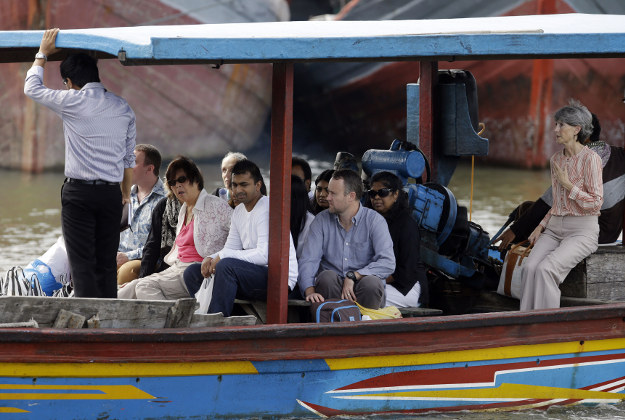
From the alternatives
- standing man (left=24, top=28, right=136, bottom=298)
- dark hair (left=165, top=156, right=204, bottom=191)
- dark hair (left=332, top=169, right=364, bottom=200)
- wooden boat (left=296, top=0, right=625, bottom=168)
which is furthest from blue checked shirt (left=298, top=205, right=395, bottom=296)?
wooden boat (left=296, top=0, right=625, bottom=168)

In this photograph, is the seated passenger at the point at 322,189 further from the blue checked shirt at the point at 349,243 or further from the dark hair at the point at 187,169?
the dark hair at the point at 187,169

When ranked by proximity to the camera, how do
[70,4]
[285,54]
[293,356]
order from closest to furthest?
[285,54] → [293,356] → [70,4]

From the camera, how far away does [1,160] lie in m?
17.6

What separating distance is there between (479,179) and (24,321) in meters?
13.5

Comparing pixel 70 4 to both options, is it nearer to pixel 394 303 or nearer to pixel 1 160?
pixel 1 160

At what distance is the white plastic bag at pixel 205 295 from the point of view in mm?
5164

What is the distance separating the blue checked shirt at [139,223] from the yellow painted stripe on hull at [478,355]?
201cm

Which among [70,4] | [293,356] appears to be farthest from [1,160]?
[293,356]

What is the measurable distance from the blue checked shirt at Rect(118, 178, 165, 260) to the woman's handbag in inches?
88.1

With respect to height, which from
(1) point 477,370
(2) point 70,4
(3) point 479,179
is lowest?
(1) point 477,370

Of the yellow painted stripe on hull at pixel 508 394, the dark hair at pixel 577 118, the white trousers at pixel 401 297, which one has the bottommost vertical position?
the yellow painted stripe on hull at pixel 508 394

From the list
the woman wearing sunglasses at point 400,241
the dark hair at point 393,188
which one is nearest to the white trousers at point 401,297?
the woman wearing sunglasses at point 400,241

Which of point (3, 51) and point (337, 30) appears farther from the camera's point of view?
point (3, 51)

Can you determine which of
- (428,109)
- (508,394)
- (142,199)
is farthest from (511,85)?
(508,394)
